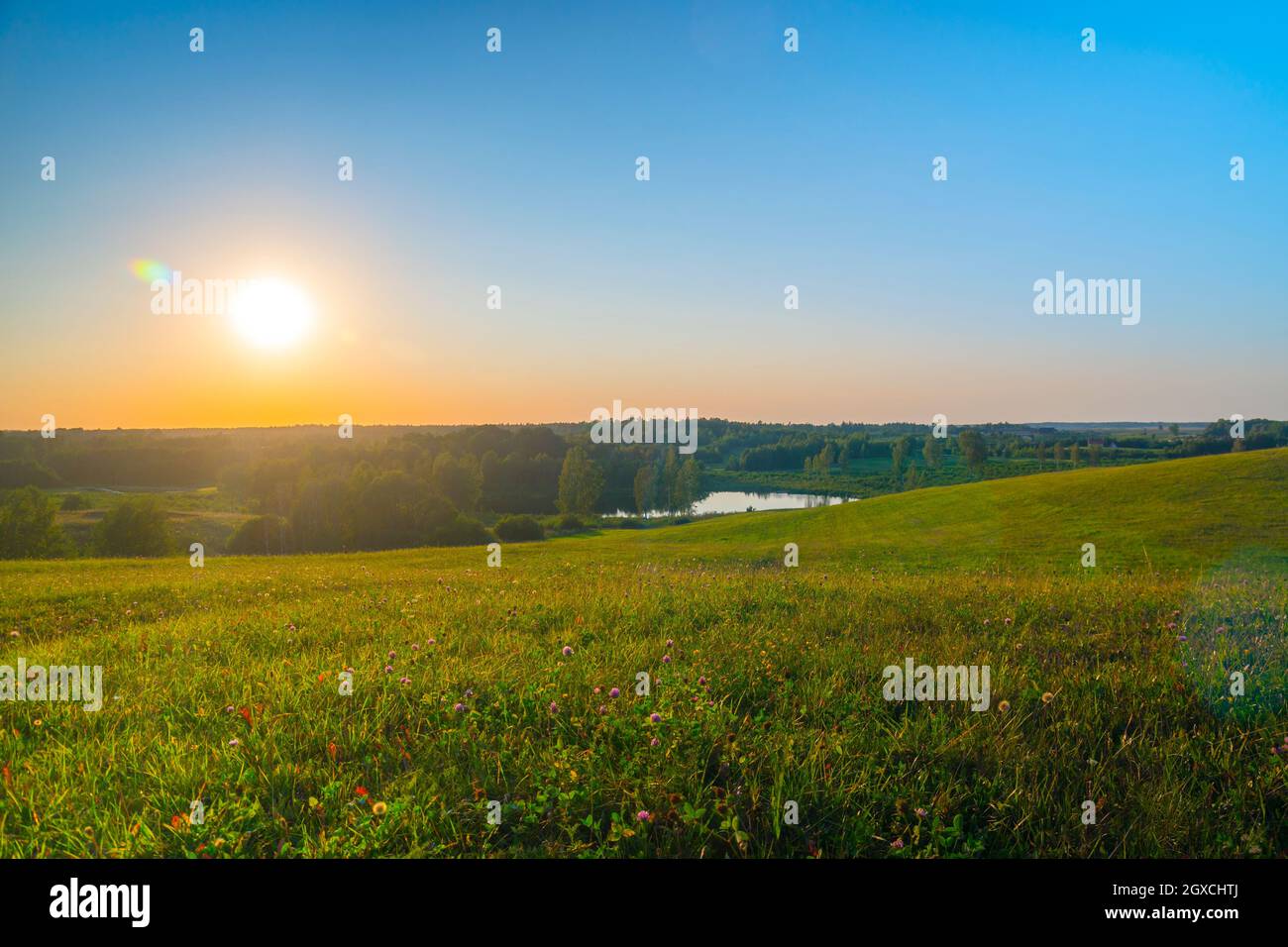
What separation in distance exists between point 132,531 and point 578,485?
54363 millimetres

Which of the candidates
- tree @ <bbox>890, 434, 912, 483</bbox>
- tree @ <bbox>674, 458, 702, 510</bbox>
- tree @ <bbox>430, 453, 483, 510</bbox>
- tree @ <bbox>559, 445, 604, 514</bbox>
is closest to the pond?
tree @ <bbox>674, 458, 702, 510</bbox>

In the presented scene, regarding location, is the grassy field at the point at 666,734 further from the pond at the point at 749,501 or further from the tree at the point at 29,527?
the pond at the point at 749,501

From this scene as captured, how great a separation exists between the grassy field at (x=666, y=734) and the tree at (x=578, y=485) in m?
89.8

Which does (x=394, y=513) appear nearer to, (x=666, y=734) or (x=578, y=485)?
(x=578, y=485)

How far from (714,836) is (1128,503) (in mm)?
55069

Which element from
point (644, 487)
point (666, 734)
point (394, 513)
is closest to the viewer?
point (666, 734)

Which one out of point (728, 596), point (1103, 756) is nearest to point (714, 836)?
point (1103, 756)

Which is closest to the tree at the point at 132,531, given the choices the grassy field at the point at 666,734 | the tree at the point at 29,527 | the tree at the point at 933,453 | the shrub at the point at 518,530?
the tree at the point at 29,527

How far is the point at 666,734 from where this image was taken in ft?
12.5

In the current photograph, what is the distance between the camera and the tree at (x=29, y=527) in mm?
56031

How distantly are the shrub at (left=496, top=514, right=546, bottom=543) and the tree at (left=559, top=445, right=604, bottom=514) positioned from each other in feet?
70.0

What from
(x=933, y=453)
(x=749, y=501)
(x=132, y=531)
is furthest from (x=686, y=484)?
(x=132, y=531)

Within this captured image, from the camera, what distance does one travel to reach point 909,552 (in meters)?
36.8
